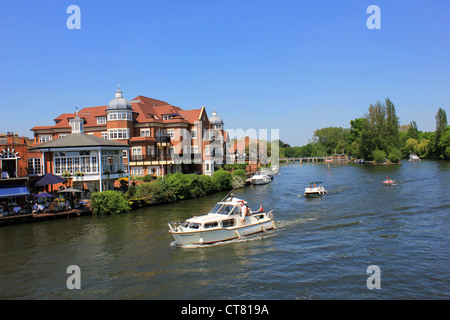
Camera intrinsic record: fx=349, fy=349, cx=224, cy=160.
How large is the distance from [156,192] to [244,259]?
2256 centimetres

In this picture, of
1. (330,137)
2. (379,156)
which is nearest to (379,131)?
(379,156)

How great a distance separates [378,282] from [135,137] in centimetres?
4391

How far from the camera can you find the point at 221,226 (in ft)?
77.1

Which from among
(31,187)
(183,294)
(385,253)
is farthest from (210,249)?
(31,187)

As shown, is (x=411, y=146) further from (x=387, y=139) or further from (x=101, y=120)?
(x=101, y=120)

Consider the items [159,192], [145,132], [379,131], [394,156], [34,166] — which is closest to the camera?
[34,166]

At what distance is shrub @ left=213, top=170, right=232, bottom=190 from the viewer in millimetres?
54000

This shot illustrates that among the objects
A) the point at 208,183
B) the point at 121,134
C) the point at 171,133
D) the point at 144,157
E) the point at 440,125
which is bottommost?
the point at 208,183

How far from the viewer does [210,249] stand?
22.2 meters

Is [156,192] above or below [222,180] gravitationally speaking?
below

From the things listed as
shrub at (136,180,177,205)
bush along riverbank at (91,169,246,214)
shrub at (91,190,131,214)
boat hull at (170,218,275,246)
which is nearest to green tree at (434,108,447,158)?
bush along riverbank at (91,169,246,214)

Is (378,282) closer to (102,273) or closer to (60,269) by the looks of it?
(102,273)

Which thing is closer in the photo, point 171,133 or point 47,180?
point 47,180

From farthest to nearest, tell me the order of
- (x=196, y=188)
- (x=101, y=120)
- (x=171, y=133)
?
(x=171, y=133) < (x=101, y=120) < (x=196, y=188)
